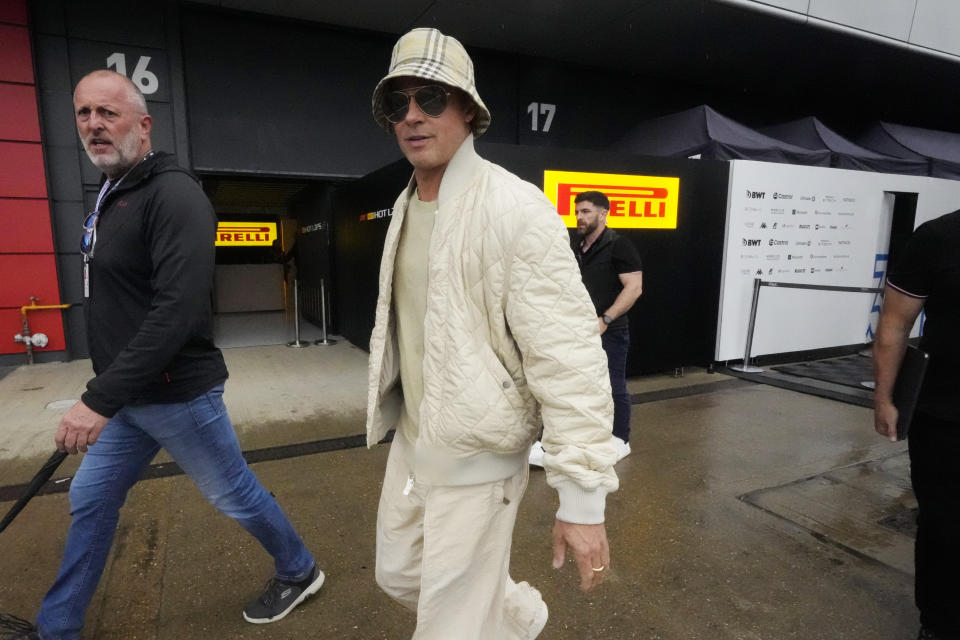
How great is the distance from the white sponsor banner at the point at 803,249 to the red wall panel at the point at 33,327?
8.57m

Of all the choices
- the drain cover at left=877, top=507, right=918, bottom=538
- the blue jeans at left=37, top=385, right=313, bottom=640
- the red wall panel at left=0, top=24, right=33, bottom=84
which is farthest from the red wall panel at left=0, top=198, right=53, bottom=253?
the drain cover at left=877, top=507, right=918, bottom=538

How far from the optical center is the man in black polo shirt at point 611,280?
399cm

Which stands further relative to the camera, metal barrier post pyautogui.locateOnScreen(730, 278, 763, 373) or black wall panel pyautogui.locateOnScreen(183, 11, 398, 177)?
black wall panel pyautogui.locateOnScreen(183, 11, 398, 177)

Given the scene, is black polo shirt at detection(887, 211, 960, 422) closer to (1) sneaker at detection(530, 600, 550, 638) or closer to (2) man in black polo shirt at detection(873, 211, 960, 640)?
(2) man in black polo shirt at detection(873, 211, 960, 640)

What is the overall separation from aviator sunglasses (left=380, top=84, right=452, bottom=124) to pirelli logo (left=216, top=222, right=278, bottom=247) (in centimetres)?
1420

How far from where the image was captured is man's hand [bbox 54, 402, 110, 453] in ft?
5.71

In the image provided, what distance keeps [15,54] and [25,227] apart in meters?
2.06

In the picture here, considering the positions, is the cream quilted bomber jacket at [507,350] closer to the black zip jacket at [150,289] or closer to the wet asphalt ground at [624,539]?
the wet asphalt ground at [624,539]

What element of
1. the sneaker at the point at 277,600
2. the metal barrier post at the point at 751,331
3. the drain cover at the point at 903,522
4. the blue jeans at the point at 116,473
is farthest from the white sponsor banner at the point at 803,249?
the blue jeans at the point at 116,473

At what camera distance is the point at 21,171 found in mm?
6848

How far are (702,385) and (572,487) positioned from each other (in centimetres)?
549

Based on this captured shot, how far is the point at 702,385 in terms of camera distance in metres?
6.32

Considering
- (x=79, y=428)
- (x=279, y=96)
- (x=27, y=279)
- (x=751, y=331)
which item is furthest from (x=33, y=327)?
(x=751, y=331)

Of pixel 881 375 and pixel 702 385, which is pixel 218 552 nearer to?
pixel 881 375
